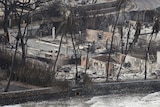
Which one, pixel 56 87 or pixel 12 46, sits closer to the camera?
pixel 56 87

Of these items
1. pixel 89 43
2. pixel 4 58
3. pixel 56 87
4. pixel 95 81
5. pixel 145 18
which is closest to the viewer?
pixel 56 87

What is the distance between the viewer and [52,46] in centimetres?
1883

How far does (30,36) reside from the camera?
20.0 meters

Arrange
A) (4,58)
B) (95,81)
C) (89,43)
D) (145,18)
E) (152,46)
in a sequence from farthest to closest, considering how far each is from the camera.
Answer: (145,18) → (89,43) → (152,46) → (4,58) → (95,81)

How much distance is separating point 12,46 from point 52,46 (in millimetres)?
1747

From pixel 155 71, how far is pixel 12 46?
5.35 m

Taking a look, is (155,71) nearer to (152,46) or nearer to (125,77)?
(125,77)

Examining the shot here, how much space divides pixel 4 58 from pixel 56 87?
2774 mm

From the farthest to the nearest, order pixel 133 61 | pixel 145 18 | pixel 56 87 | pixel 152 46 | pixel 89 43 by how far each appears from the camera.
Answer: pixel 145 18 → pixel 89 43 → pixel 152 46 → pixel 133 61 → pixel 56 87

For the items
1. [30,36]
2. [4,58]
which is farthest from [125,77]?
[30,36]

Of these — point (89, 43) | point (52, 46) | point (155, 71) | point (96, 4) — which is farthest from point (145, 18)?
point (155, 71)

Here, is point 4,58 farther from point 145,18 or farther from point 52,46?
point 145,18

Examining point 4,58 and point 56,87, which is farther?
point 4,58

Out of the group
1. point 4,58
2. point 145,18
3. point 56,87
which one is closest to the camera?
point 56,87
